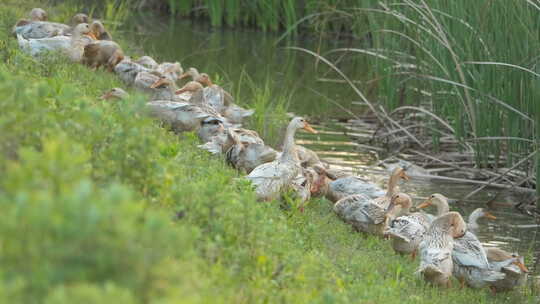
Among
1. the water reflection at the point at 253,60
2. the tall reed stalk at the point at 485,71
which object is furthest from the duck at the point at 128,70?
the tall reed stalk at the point at 485,71

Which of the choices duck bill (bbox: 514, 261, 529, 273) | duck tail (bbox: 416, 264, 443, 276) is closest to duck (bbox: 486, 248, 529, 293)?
duck bill (bbox: 514, 261, 529, 273)

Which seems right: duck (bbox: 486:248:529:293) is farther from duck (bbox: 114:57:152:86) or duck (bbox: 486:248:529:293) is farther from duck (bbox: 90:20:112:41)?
duck (bbox: 90:20:112:41)

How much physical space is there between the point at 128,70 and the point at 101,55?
0.67m

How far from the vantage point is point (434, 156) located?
12.0 metres

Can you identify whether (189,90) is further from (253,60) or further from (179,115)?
(253,60)

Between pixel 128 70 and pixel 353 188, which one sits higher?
pixel 128 70

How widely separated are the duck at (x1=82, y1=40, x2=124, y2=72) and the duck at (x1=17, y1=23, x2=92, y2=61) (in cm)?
12

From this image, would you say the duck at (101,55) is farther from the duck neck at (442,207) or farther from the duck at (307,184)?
the duck neck at (442,207)

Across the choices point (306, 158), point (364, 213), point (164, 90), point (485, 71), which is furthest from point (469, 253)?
point (164, 90)

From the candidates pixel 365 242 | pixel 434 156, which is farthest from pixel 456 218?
pixel 434 156

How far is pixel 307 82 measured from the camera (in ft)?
58.0

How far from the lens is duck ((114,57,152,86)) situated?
11.6 metres

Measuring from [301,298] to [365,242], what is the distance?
310cm

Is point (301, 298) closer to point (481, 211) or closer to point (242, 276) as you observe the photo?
point (242, 276)
